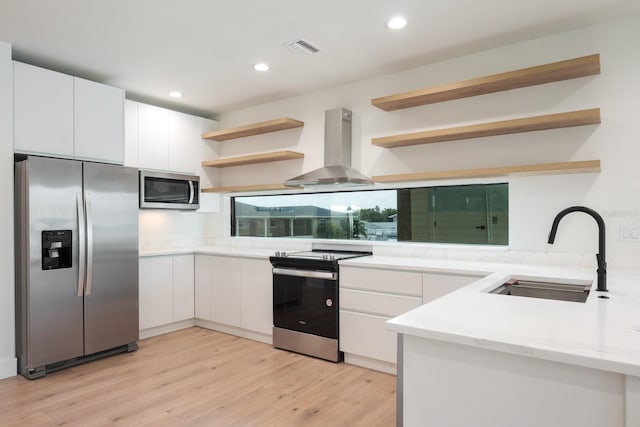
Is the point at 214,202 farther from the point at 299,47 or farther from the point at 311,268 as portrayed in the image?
the point at 299,47

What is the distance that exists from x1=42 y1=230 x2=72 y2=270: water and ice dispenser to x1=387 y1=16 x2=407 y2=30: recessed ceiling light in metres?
2.92

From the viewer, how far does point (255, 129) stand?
→ 448 centimetres

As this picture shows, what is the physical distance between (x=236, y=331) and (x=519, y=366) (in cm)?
356

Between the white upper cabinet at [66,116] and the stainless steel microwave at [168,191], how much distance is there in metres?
0.51

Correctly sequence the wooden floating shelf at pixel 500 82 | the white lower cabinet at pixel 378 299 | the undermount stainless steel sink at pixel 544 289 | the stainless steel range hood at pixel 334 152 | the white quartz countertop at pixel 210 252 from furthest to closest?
the white quartz countertop at pixel 210 252
the stainless steel range hood at pixel 334 152
the white lower cabinet at pixel 378 299
the wooden floating shelf at pixel 500 82
the undermount stainless steel sink at pixel 544 289

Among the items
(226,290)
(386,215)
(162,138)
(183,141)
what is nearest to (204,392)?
(226,290)

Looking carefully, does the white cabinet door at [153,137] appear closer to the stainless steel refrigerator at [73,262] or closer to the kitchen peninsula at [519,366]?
the stainless steel refrigerator at [73,262]

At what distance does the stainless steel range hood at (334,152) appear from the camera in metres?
3.71

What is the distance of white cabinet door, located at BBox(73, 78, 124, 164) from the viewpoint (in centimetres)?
354

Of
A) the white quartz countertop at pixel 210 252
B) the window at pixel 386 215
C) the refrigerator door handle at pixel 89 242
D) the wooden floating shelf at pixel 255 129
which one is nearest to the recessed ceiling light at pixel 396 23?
the window at pixel 386 215

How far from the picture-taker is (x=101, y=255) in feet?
11.5

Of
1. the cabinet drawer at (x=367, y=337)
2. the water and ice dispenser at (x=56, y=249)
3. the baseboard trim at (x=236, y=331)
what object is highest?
the water and ice dispenser at (x=56, y=249)

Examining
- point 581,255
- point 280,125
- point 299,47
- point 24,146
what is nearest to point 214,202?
point 280,125

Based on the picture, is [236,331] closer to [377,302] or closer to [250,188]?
[250,188]
